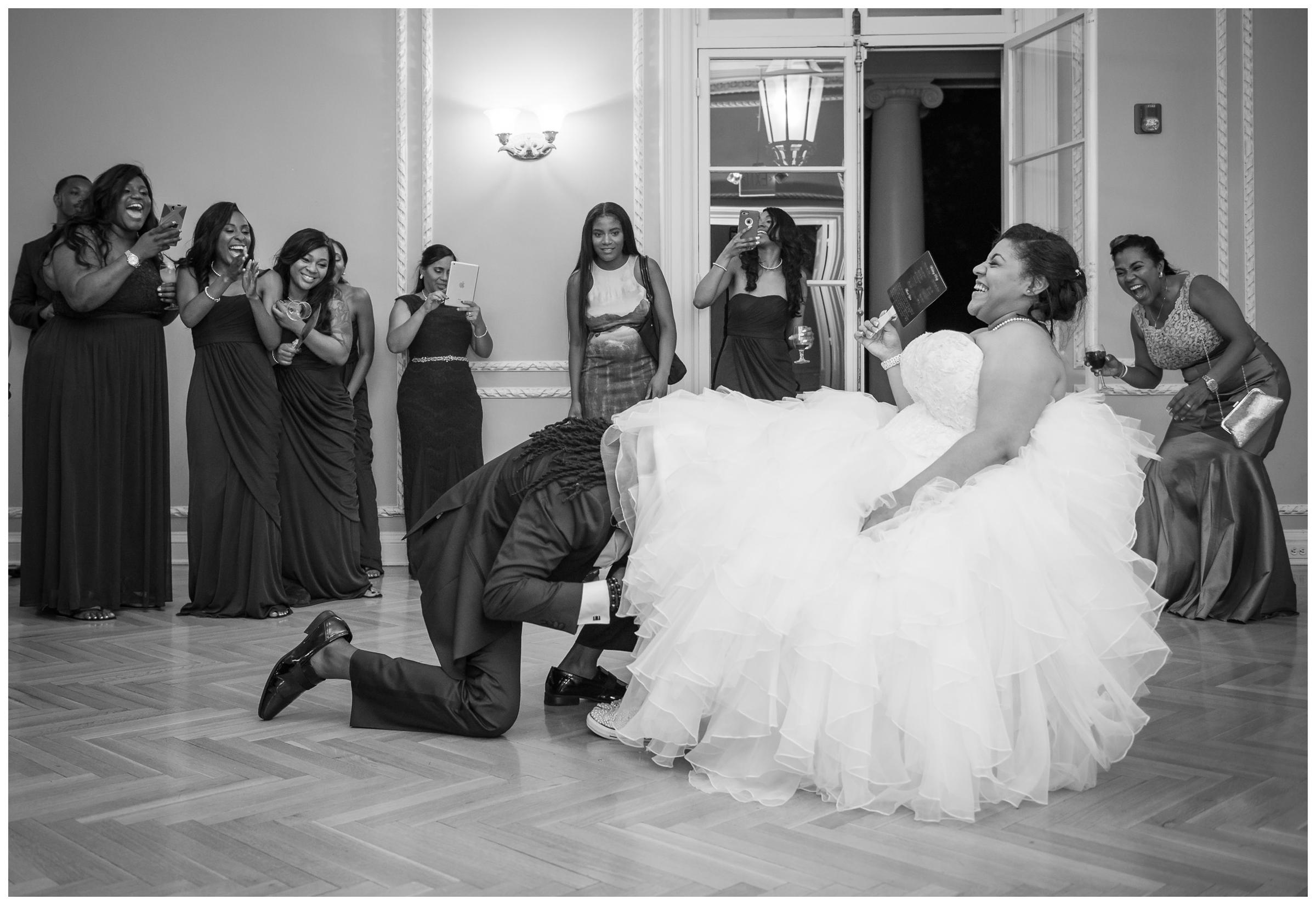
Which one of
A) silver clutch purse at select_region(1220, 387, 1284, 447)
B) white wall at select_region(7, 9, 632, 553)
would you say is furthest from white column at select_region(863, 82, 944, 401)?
silver clutch purse at select_region(1220, 387, 1284, 447)

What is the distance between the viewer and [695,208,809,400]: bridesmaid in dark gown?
5562mm

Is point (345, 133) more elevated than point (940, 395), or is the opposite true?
point (345, 133)

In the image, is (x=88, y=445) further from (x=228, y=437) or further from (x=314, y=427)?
(x=314, y=427)

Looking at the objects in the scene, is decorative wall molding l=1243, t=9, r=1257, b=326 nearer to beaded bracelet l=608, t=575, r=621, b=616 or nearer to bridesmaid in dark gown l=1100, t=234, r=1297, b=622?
bridesmaid in dark gown l=1100, t=234, r=1297, b=622

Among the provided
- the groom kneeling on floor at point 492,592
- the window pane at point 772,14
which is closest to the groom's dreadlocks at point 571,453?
the groom kneeling on floor at point 492,592

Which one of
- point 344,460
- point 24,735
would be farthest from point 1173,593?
point 24,735

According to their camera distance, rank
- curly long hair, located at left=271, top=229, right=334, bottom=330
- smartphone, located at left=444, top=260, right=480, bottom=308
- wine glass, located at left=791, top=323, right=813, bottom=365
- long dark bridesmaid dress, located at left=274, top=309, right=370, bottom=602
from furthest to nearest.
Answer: wine glass, located at left=791, top=323, right=813, bottom=365 < smartphone, located at left=444, top=260, right=480, bottom=308 < long dark bridesmaid dress, located at left=274, top=309, right=370, bottom=602 < curly long hair, located at left=271, top=229, right=334, bottom=330

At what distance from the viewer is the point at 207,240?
4270 millimetres

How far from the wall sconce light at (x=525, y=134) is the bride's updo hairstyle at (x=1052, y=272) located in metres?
3.75

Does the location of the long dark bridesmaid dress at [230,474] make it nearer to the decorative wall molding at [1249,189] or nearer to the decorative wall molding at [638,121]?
the decorative wall molding at [638,121]

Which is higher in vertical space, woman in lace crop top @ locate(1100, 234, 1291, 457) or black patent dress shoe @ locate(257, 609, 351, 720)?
woman in lace crop top @ locate(1100, 234, 1291, 457)

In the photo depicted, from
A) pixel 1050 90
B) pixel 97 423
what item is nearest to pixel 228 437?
pixel 97 423

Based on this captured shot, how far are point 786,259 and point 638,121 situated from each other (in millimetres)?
1076

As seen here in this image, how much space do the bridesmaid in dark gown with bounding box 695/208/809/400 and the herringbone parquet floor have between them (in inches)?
111
